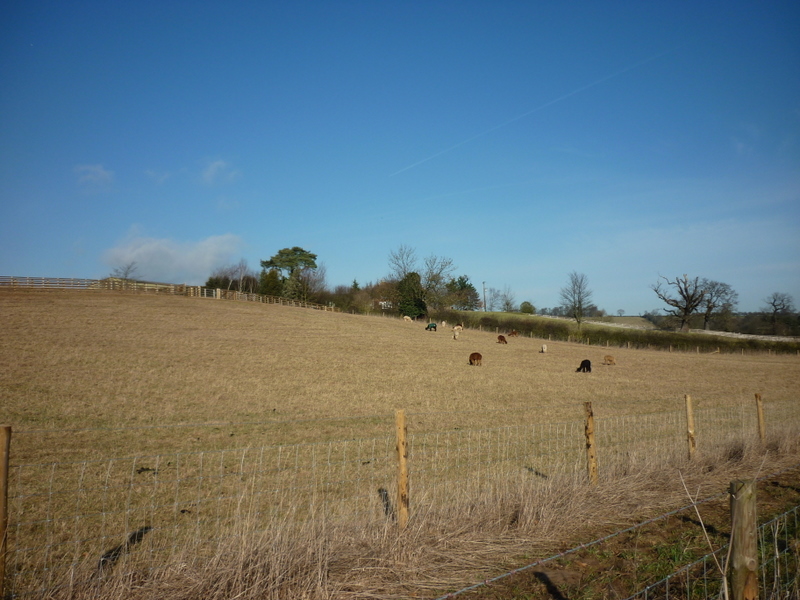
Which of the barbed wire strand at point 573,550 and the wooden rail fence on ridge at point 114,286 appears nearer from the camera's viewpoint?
the barbed wire strand at point 573,550

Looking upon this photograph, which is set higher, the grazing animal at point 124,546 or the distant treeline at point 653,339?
the distant treeline at point 653,339

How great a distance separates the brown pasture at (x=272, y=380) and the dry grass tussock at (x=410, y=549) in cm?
499

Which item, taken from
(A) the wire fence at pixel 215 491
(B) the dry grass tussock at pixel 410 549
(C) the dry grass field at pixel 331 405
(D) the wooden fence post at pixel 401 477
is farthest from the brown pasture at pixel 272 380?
(D) the wooden fence post at pixel 401 477

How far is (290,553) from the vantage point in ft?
16.3

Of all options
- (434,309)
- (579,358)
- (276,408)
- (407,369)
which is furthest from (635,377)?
(434,309)

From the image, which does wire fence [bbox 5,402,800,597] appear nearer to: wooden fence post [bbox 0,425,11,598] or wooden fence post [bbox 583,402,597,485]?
wooden fence post [bbox 583,402,597,485]

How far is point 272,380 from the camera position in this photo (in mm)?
23516

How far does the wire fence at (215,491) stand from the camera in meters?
6.39

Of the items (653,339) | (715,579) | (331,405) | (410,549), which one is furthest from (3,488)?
(653,339)

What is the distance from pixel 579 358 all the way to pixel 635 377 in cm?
953

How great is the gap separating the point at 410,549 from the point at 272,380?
19.0 m

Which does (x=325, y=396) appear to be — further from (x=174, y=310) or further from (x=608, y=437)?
(x=174, y=310)

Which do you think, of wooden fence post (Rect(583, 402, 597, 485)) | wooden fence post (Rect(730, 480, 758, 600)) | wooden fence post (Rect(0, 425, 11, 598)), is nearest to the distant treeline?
wooden fence post (Rect(583, 402, 597, 485))

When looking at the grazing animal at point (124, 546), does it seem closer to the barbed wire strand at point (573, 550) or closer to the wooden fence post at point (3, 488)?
the wooden fence post at point (3, 488)
